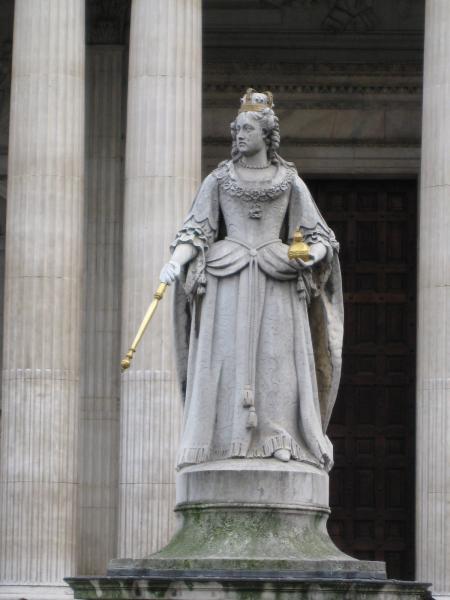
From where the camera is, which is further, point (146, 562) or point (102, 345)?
point (102, 345)

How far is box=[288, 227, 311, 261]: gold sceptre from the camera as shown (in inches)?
851

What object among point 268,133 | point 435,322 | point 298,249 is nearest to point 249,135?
point 268,133

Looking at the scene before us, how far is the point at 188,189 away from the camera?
1966 inches

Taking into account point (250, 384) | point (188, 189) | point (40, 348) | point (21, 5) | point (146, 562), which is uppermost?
point (21, 5)

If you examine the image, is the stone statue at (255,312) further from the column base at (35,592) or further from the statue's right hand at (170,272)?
the column base at (35,592)

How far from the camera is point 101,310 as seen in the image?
59438 mm

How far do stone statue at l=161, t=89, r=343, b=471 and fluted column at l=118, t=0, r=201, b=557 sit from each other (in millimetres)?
26363

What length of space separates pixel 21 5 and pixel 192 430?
31.3m

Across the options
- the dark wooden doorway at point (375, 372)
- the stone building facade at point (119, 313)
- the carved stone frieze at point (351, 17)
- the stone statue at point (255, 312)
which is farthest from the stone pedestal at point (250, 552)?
the carved stone frieze at point (351, 17)

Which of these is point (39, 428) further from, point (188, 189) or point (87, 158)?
point (87, 158)

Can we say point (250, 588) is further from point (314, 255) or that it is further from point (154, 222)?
point (154, 222)

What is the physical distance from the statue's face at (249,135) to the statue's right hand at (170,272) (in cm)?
145

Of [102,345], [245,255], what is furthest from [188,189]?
[245,255]

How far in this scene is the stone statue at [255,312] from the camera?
21531 mm
